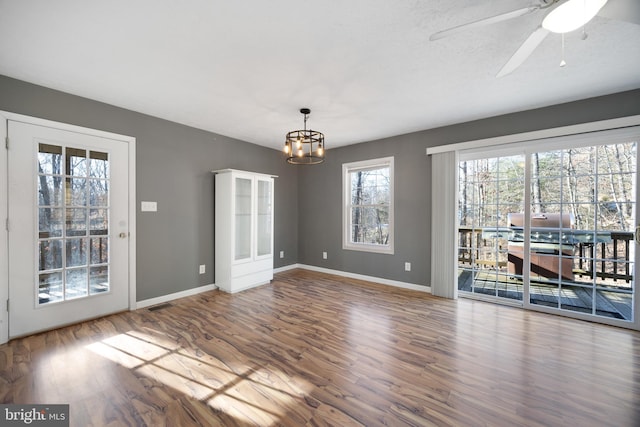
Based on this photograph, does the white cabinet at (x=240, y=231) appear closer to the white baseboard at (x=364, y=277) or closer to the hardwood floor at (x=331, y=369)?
the hardwood floor at (x=331, y=369)

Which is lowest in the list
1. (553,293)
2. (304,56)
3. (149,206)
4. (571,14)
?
(553,293)

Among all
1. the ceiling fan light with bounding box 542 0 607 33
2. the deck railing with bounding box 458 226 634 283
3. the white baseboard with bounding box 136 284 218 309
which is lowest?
the white baseboard with bounding box 136 284 218 309

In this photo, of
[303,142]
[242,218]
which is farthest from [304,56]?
[242,218]

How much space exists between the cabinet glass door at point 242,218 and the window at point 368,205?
1.83 meters

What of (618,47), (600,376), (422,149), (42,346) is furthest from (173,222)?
(618,47)

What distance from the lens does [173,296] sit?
3.67 m

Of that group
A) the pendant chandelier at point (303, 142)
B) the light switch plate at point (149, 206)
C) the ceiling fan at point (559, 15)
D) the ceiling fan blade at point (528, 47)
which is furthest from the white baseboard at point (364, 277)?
the ceiling fan at point (559, 15)

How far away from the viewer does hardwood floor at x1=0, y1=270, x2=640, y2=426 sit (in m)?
1.63

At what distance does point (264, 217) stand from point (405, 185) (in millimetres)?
2482

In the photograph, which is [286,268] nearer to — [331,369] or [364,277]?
[364,277]

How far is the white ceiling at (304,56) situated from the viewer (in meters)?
1.69

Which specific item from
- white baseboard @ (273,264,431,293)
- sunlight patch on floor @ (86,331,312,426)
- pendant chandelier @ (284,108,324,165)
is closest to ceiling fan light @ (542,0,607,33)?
pendant chandelier @ (284,108,324,165)

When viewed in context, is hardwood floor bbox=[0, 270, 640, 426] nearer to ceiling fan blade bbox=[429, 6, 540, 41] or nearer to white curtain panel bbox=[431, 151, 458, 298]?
white curtain panel bbox=[431, 151, 458, 298]

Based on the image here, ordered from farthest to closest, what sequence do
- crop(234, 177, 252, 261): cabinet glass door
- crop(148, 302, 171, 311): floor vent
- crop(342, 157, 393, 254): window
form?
crop(342, 157, 393, 254): window
crop(234, 177, 252, 261): cabinet glass door
crop(148, 302, 171, 311): floor vent
